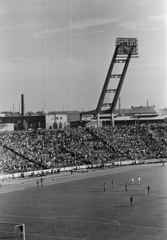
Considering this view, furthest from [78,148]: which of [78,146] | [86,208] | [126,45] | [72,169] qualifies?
[86,208]

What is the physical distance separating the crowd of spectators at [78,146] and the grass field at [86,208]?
11.2 m

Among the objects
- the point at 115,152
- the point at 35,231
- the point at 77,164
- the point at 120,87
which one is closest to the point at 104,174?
the point at 77,164

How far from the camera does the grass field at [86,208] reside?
30.3 m

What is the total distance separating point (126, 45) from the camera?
328 ft

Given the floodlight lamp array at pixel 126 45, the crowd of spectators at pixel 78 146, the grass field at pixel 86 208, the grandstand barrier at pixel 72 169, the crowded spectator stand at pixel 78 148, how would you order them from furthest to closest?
the floodlight lamp array at pixel 126 45, the crowd of spectators at pixel 78 146, the crowded spectator stand at pixel 78 148, the grandstand barrier at pixel 72 169, the grass field at pixel 86 208

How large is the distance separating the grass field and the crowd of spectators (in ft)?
36.6

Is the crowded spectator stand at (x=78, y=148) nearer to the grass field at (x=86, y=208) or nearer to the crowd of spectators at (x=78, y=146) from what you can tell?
the crowd of spectators at (x=78, y=146)

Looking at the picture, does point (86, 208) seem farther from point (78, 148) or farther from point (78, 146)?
point (78, 146)

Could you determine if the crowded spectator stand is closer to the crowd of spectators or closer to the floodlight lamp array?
the crowd of spectators

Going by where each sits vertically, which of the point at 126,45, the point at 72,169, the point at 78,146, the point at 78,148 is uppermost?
the point at 126,45

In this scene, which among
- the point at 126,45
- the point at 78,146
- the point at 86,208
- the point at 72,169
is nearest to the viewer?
the point at 86,208

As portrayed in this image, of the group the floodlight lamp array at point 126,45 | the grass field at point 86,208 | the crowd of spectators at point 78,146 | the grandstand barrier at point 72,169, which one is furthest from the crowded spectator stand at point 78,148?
the floodlight lamp array at point 126,45

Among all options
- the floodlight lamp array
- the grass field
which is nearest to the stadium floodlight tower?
the floodlight lamp array

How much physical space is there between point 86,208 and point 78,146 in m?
44.0
